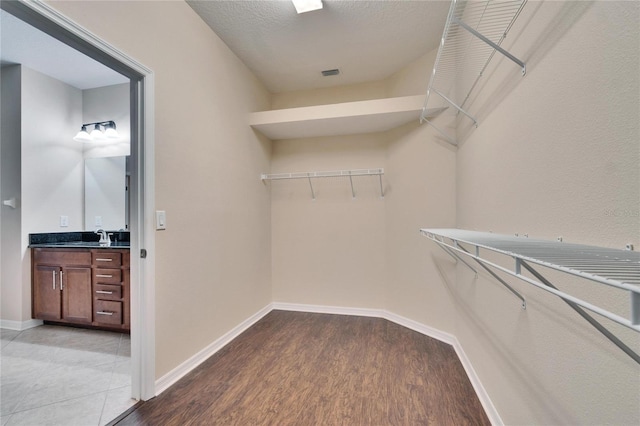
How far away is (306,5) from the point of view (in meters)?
1.84

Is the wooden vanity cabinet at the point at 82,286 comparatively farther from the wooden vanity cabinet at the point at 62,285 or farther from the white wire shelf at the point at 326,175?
the white wire shelf at the point at 326,175

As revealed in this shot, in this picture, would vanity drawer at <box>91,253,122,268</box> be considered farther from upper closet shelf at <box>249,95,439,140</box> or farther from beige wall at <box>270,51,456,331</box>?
upper closet shelf at <box>249,95,439,140</box>

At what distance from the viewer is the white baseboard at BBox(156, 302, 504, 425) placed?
5.07ft

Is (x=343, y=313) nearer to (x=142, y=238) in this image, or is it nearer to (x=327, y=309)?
(x=327, y=309)

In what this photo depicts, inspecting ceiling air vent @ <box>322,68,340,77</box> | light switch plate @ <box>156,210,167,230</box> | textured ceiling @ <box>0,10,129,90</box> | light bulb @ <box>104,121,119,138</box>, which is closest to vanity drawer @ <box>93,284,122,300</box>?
light switch plate @ <box>156,210,167,230</box>

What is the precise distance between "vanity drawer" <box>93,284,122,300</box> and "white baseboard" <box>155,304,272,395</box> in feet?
3.63

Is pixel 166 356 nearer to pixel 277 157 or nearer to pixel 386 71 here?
pixel 277 157

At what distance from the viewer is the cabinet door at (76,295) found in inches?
99.1

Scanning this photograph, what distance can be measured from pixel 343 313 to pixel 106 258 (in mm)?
2469

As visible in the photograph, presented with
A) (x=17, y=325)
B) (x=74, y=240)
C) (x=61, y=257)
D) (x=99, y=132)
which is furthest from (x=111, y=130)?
(x=17, y=325)

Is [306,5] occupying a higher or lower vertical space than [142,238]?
higher

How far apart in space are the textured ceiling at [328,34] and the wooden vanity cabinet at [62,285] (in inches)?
99.2

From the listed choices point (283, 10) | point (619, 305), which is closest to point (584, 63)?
point (619, 305)

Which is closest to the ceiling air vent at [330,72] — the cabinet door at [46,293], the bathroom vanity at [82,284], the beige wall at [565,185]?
the beige wall at [565,185]
